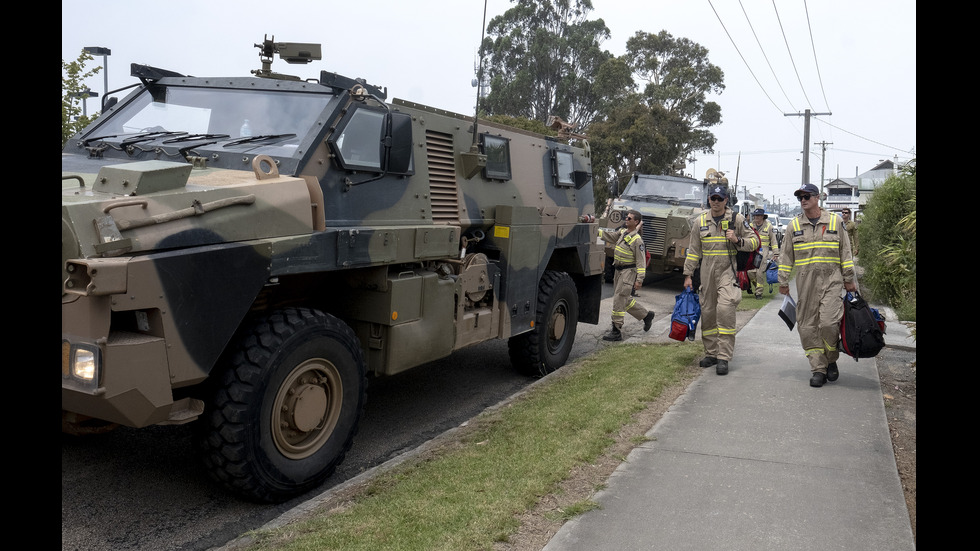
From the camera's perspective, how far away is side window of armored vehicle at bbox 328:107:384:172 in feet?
16.3

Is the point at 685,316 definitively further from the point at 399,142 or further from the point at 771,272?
the point at 771,272

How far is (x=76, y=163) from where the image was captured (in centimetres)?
480

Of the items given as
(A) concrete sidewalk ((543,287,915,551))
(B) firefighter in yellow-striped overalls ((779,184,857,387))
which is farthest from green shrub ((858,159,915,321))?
(A) concrete sidewalk ((543,287,915,551))

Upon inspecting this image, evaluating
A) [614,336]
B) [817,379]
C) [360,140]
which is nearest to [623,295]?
[614,336]

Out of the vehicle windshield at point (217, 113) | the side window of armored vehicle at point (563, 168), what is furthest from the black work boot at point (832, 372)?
the vehicle windshield at point (217, 113)

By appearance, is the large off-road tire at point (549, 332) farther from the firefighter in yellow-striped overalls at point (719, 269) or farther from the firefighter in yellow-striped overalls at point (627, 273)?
the firefighter in yellow-striped overalls at point (627, 273)

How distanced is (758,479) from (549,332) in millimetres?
3298

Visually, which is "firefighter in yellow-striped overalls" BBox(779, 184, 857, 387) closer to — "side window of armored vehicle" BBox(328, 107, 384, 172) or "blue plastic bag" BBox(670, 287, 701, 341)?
"blue plastic bag" BBox(670, 287, 701, 341)

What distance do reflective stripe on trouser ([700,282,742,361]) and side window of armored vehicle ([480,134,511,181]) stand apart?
2131 mm

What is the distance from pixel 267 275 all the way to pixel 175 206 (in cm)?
56
